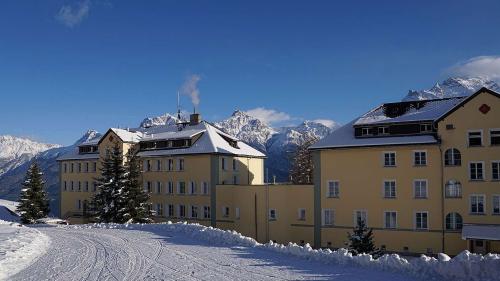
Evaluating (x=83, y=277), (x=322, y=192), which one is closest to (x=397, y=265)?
(x=83, y=277)

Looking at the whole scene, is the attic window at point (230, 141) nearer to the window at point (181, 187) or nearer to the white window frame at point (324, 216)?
the window at point (181, 187)

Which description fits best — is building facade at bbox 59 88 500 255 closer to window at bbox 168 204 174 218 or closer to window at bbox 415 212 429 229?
window at bbox 415 212 429 229

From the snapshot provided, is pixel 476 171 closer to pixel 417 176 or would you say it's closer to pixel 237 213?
pixel 417 176

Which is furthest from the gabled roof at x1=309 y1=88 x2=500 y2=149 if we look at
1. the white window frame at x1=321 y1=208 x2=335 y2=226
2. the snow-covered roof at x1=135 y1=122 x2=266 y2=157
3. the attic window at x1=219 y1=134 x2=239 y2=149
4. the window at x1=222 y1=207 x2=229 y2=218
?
the attic window at x1=219 y1=134 x2=239 y2=149

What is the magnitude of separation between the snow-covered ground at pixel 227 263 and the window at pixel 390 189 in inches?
762

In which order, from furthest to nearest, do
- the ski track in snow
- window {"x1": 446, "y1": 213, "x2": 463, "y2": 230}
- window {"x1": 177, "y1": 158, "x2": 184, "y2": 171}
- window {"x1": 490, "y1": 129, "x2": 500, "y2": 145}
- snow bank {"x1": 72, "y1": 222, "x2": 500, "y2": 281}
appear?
window {"x1": 177, "y1": 158, "x2": 184, "y2": 171}, window {"x1": 446, "y1": 213, "x2": 463, "y2": 230}, window {"x1": 490, "y1": 129, "x2": 500, "y2": 145}, the ski track in snow, snow bank {"x1": 72, "y1": 222, "x2": 500, "y2": 281}

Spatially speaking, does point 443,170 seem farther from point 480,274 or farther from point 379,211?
point 480,274

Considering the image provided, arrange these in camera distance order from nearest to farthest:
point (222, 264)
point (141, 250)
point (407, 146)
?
1. point (222, 264)
2. point (141, 250)
3. point (407, 146)

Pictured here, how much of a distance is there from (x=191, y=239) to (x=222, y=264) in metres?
8.07

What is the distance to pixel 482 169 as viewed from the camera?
3638 centimetres

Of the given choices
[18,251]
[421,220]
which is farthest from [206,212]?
[18,251]

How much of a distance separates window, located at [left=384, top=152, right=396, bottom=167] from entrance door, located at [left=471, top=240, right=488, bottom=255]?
8218 mm

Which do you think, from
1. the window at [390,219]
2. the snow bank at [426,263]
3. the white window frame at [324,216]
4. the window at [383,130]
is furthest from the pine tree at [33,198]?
the snow bank at [426,263]

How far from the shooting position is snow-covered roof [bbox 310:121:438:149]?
3842 centimetres
